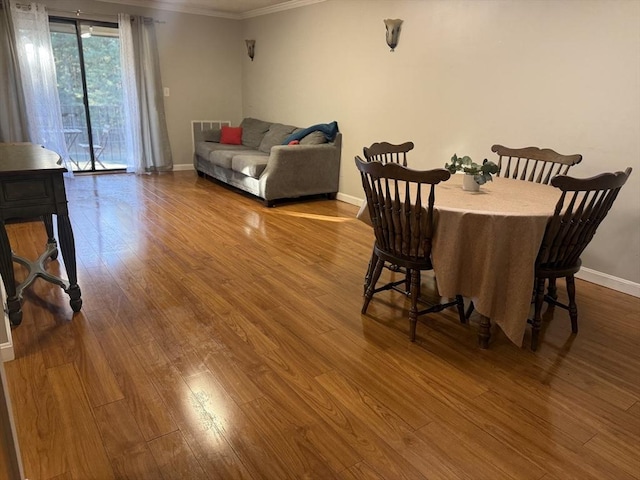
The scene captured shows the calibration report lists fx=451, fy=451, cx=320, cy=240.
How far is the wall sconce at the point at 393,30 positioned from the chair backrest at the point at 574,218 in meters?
2.80

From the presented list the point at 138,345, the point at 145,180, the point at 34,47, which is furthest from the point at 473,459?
the point at 34,47

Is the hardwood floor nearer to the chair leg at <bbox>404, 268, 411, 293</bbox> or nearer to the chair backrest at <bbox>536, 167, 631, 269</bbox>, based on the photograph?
the chair leg at <bbox>404, 268, 411, 293</bbox>

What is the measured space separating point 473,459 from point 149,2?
6.94m

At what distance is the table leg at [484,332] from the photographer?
2268 millimetres

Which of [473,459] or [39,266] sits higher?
[39,266]

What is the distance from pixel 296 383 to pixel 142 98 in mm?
5850

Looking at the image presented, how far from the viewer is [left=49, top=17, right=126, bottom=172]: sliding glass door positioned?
617 centimetres

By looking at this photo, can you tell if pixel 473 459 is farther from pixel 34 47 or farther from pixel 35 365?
pixel 34 47

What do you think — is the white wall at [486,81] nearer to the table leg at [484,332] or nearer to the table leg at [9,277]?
the table leg at [484,332]

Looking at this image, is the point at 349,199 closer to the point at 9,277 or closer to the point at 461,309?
the point at 461,309

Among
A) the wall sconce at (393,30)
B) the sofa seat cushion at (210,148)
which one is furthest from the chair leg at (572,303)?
the sofa seat cushion at (210,148)

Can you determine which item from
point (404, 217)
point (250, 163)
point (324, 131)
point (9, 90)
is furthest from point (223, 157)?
point (404, 217)

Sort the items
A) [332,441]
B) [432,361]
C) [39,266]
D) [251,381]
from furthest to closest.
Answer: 1. [39,266]
2. [432,361]
3. [251,381]
4. [332,441]

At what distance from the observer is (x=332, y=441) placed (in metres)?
1.66
